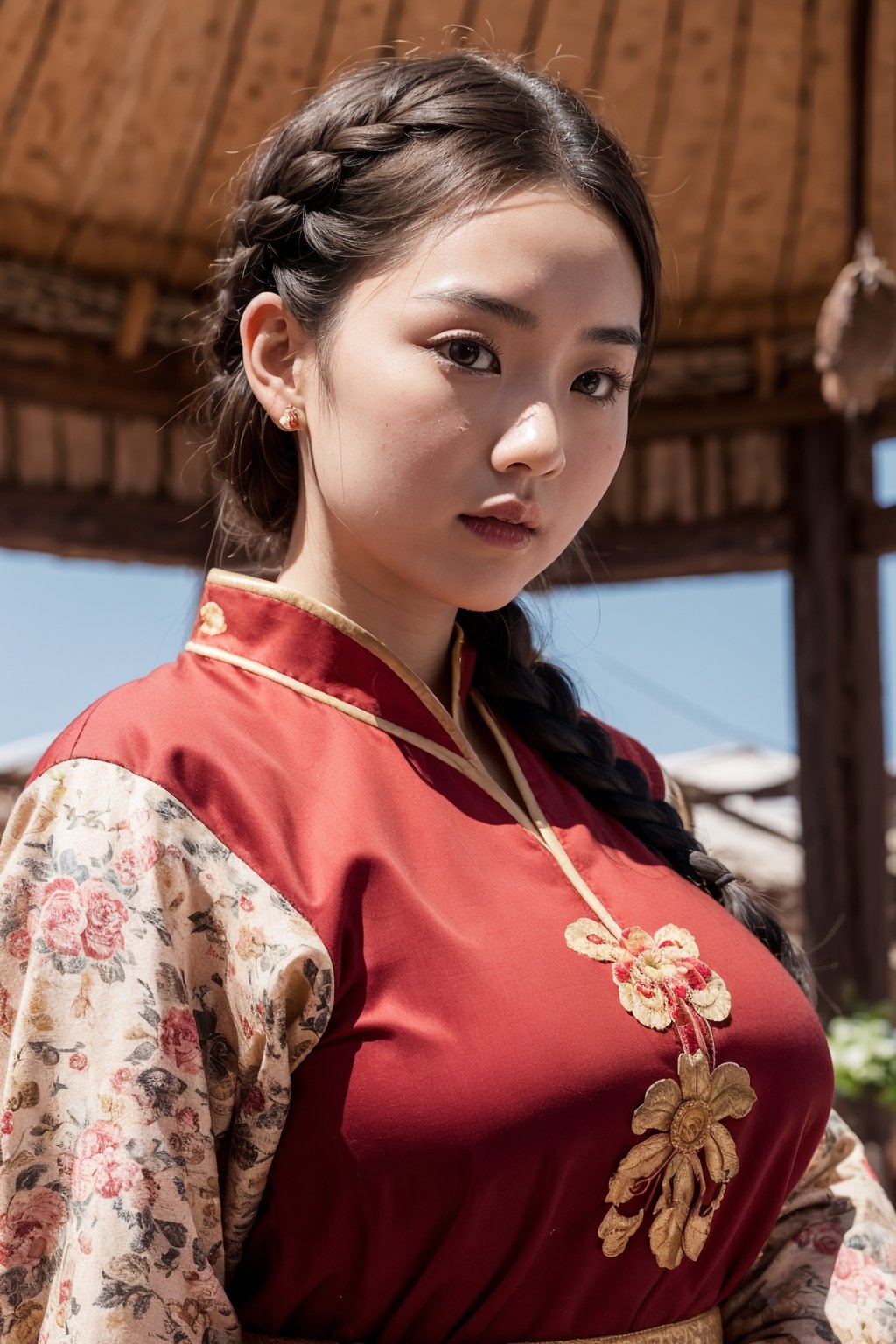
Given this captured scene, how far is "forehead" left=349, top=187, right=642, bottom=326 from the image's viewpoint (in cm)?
112

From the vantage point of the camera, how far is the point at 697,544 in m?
4.50

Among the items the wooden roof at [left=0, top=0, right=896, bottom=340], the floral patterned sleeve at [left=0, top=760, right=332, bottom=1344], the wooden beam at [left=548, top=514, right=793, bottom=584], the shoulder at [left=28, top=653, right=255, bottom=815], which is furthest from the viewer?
the wooden beam at [left=548, top=514, right=793, bottom=584]

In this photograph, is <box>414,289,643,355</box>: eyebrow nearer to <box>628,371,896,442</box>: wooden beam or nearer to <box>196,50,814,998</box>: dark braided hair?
<box>196,50,814,998</box>: dark braided hair

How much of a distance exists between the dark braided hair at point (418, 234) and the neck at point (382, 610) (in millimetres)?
103

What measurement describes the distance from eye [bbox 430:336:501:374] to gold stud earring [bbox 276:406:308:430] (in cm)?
17

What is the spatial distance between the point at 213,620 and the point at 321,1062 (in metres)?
0.44

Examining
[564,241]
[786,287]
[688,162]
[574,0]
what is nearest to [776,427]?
[786,287]

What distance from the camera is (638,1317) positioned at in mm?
1126

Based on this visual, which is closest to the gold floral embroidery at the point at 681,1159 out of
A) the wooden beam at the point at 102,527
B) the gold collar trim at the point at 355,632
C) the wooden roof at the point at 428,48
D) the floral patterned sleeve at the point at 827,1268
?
the floral patterned sleeve at the point at 827,1268

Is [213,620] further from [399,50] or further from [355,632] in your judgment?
[399,50]

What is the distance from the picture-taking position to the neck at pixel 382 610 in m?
1.26

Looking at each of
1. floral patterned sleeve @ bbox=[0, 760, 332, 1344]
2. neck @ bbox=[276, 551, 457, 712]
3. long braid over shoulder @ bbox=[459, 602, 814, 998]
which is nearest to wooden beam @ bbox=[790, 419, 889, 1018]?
long braid over shoulder @ bbox=[459, 602, 814, 998]

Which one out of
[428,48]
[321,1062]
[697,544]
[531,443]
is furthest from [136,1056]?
[697,544]

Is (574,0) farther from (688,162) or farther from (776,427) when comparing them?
(776,427)
